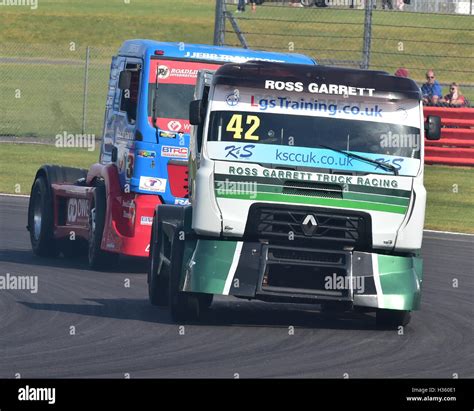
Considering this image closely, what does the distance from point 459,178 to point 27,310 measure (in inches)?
622

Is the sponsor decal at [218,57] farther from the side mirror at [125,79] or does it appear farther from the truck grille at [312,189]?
the truck grille at [312,189]

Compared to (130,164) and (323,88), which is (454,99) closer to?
(130,164)

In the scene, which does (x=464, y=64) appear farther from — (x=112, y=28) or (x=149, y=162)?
(x=149, y=162)

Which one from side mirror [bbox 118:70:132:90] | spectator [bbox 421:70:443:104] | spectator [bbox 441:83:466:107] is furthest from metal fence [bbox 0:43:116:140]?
side mirror [bbox 118:70:132:90]

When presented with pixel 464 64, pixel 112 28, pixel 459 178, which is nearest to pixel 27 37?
pixel 112 28

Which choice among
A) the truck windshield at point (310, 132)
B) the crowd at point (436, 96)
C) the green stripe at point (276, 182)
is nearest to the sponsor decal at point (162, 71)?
the truck windshield at point (310, 132)

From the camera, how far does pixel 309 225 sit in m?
12.2

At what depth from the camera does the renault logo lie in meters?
12.2

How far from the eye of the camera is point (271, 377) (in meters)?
9.97

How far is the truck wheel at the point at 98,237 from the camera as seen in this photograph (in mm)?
16281

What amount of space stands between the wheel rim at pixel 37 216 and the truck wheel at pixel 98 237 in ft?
5.00

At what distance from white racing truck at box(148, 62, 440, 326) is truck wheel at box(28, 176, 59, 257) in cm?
517

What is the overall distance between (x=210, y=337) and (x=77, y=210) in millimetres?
5851

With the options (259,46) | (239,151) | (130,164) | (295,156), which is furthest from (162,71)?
(259,46)
